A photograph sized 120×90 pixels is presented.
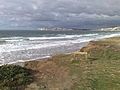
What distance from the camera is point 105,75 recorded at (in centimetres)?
1291

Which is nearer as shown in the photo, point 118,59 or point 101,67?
point 101,67

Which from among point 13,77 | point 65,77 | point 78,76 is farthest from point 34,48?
point 13,77

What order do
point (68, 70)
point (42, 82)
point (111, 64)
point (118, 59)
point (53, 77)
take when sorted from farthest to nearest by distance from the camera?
1. point (118, 59)
2. point (111, 64)
3. point (68, 70)
4. point (53, 77)
5. point (42, 82)

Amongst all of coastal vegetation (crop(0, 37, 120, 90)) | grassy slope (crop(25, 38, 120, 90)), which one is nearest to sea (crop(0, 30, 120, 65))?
grassy slope (crop(25, 38, 120, 90))

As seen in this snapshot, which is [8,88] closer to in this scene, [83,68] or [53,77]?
[53,77]

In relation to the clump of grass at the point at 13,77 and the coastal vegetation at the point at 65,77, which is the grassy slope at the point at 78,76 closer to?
the coastal vegetation at the point at 65,77

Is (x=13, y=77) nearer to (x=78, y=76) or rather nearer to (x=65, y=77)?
(x=65, y=77)

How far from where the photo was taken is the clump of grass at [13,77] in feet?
36.1

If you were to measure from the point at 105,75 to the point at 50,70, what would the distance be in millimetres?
2975

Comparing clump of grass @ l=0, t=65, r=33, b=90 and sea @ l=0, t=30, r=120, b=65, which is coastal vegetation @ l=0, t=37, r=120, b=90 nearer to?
clump of grass @ l=0, t=65, r=33, b=90

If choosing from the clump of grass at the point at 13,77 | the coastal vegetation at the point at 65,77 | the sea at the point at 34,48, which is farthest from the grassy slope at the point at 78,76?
the sea at the point at 34,48

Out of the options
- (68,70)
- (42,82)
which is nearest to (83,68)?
(68,70)

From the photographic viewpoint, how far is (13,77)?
11.9 m

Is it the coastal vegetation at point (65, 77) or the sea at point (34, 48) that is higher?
the coastal vegetation at point (65, 77)
